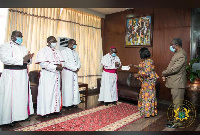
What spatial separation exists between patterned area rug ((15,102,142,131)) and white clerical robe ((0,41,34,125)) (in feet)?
1.33

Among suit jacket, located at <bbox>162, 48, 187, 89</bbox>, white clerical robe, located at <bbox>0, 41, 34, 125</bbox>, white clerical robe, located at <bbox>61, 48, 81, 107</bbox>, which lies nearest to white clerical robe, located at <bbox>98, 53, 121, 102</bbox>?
white clerical robe, located at <bbox>61, 48, 81, 107</bbox>

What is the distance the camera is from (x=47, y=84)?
3.58m

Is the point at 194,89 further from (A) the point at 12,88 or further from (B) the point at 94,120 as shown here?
(A) the point at 12,88

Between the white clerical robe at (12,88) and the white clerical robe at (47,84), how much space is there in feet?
1.19

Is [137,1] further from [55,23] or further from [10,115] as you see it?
[55,23]

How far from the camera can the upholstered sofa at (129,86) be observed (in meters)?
4.88

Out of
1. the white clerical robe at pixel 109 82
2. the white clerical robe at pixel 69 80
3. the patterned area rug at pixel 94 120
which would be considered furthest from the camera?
the white clerical robe at pixel 109 82

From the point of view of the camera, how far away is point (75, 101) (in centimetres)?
439

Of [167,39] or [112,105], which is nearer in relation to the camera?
[112,105]

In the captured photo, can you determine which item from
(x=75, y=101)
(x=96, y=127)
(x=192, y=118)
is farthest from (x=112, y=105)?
(x=192, y=118)

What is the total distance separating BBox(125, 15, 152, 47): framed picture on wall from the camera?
5750 millimetres

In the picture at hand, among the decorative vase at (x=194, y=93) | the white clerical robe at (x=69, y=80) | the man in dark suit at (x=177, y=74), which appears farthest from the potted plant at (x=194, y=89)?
the white clerical robe at (x=69, y=80)

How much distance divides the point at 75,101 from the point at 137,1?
11.7ft

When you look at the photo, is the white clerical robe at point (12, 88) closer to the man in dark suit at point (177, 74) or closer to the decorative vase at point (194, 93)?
the man in dark suit at point (177, 74)
